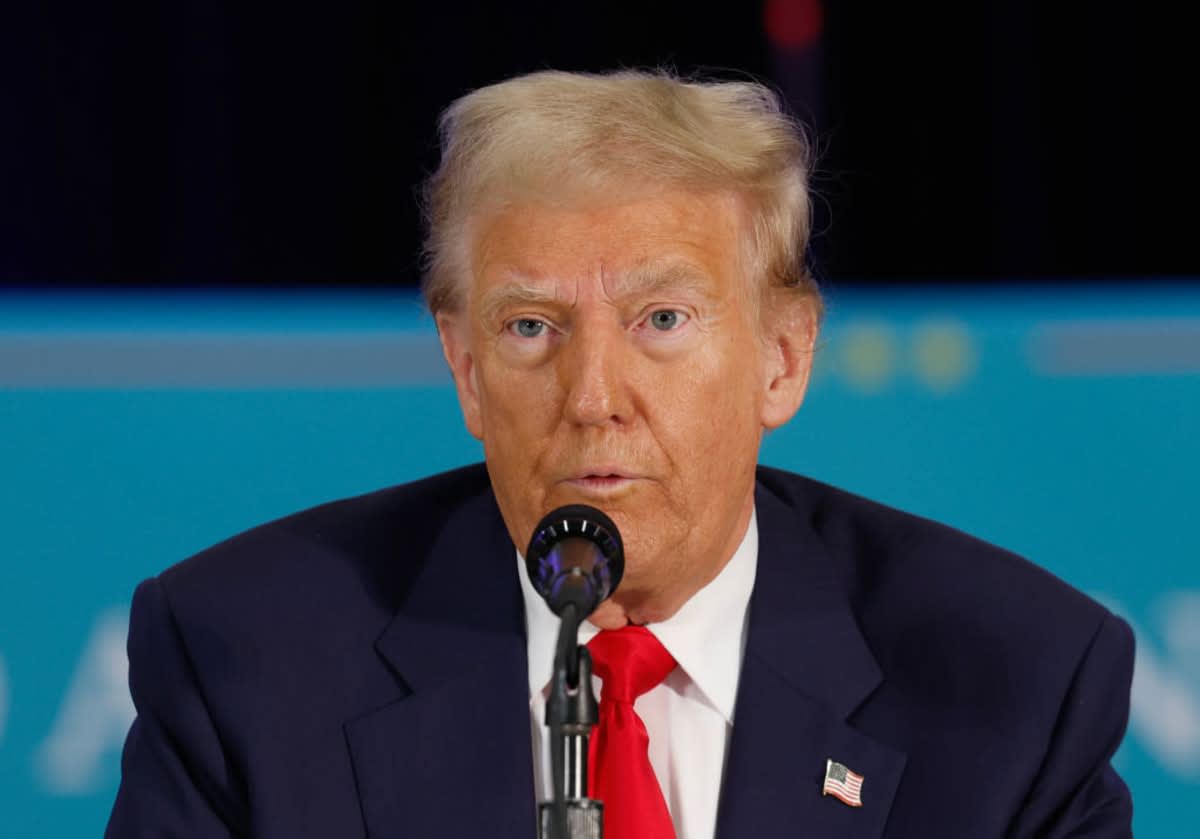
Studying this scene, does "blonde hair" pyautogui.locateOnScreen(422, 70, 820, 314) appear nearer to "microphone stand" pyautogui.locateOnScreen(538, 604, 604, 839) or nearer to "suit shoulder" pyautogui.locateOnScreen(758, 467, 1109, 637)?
"suit shoulder" pyautogui.locateOnScreen(758, 467, 1109, 637)

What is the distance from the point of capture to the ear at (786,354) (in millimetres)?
2701

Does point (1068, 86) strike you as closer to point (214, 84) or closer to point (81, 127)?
point (214, 84)

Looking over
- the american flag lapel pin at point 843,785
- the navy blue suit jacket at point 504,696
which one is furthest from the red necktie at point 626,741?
the american flag lapel pin at point 843,785

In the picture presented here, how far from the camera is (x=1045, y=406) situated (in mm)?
3451

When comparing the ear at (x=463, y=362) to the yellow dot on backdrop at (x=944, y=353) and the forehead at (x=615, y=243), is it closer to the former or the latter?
the forehead at (x=615, y=243)

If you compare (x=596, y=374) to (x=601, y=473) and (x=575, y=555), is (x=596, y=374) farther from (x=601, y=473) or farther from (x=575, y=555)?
(x=575, y=555)

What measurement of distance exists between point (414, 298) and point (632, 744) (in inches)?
65.0

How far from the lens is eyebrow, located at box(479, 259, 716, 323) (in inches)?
97.0

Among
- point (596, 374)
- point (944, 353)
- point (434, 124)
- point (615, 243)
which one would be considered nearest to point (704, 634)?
point (596, 374)

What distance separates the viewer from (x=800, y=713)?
254cm

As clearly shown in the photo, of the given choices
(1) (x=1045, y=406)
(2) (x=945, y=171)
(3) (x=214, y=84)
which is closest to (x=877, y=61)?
(2) (x=945, y=171)

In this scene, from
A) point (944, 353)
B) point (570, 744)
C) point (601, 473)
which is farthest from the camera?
point (944, 353)

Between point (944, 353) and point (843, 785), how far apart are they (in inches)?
49.0

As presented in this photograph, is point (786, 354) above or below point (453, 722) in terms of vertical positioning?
above
